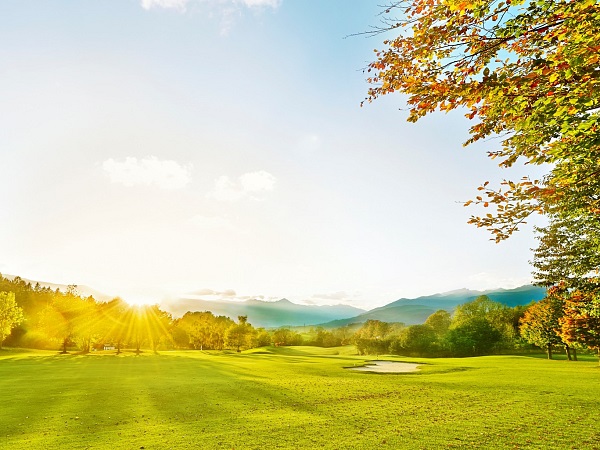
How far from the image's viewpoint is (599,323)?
32.0 metres

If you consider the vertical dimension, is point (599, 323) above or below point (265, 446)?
above

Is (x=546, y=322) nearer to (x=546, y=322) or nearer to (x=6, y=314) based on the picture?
(x=546, y=322)

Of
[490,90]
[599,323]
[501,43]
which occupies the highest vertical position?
[501,43]

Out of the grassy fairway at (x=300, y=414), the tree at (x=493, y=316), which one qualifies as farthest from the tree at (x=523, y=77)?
the tree at (x=493, y=316)

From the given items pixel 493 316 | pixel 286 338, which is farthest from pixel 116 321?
pixel 493 316

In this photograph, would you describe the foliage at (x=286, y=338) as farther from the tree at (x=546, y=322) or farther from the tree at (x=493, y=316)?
the tree at (x=546, y=322)

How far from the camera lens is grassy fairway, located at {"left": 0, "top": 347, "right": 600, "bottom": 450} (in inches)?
586

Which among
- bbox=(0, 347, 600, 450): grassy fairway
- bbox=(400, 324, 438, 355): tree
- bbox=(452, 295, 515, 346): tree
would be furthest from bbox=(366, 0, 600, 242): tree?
bbox=(400, 324, 438, 355): tree

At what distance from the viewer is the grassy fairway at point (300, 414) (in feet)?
48.8

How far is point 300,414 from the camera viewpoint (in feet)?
65.5

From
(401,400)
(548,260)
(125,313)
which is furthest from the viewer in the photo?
(125,313)

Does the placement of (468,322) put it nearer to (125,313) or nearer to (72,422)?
(125,313)

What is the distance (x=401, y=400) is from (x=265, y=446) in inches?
525

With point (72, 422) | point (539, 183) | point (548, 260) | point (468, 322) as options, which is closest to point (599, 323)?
point (548, 260)
